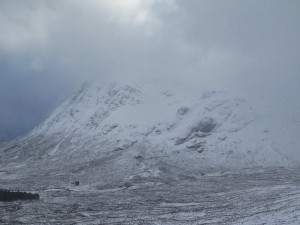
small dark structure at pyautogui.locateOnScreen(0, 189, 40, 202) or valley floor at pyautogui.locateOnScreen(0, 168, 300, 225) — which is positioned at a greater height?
small dark structure at pyautogui.locateOnScreen(0, 189, 40, 202)

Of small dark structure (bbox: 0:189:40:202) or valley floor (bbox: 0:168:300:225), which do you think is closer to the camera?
valley floor (bbox: 0:168:300:225)

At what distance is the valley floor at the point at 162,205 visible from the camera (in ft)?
239

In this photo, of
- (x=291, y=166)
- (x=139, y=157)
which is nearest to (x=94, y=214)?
(x=139, y=157)

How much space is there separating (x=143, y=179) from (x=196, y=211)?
239 ft

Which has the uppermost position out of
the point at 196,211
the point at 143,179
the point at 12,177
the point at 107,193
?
the point at 12,177

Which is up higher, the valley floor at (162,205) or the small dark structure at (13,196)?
the small dark structure at (13,196)

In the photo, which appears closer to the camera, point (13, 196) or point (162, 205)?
point (162, 205)

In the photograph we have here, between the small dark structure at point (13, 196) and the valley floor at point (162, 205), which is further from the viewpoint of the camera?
the small dark structure at point (13, 196)

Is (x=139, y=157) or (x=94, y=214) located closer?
(x=94, y=214)

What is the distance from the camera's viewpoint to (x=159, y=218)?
251 ft

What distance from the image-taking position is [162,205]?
96.6m

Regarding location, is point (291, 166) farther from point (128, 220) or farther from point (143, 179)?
point (128, 220)

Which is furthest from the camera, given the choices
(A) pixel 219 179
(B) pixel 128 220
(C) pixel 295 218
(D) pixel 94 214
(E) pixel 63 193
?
(A) pixel 219 179

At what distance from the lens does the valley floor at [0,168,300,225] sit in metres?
72.8
